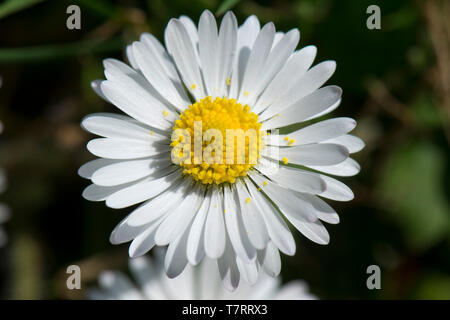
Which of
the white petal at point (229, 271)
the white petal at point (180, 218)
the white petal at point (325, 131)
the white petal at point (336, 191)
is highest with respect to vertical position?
the white petal at point (325, 131)

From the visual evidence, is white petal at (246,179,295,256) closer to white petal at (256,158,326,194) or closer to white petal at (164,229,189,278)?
white petal at (256,158,326,194)

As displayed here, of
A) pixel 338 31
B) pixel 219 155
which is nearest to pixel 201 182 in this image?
pixel 219 155

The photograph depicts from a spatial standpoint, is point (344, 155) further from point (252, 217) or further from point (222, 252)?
point (222, 252)

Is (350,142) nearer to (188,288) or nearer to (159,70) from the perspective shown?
(159,70)

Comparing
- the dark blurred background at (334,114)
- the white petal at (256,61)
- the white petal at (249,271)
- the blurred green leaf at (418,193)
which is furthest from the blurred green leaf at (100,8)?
the blurred green leaf at (418,193)

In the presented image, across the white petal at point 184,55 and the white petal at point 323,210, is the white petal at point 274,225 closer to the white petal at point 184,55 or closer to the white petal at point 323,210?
the white petal at point 323,210

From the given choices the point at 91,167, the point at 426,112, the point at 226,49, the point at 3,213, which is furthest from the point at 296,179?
the point at 3,213

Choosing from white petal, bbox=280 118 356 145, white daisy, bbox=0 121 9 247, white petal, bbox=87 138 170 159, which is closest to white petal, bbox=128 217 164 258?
white petal, bbox=87 138 170 159
